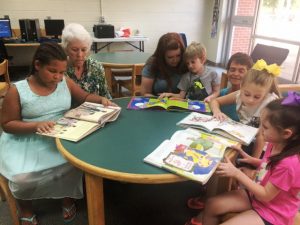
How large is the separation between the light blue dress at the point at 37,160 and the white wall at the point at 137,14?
479 cm

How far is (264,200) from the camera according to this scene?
1.12 metres

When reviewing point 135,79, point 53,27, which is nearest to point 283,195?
point 135,79

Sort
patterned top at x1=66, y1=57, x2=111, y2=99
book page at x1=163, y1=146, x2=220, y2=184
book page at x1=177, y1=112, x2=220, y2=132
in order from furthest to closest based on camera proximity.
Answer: patterned top at x1=66, y1=57, x2=111, y2=99
book page at x1=177, y1=112, x2=220, y2=132
book page at x1=163, y1=146, x2=220, y2=184

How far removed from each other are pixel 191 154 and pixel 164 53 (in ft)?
3.85

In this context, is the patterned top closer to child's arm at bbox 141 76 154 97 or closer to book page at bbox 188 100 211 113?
child's arm at bbox 141 76 154 97

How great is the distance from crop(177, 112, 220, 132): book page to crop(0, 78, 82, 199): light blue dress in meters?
0.72

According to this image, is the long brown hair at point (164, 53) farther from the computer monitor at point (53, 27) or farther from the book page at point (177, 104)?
the computer monitor at point (53, 27)

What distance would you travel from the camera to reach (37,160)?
1.49 metres

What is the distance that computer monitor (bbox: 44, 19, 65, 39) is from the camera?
535 centimetres

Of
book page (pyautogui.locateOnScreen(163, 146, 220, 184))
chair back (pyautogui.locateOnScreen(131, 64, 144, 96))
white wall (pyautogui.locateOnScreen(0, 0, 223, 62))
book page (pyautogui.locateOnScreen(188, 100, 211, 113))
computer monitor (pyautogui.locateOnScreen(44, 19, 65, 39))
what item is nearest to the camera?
book page (pyautogui.locateOnScreen(163, 146, 220, 184))

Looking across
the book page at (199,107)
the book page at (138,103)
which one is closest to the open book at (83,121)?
the book page at (138,103)

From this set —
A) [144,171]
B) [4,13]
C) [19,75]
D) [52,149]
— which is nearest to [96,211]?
[144,171]

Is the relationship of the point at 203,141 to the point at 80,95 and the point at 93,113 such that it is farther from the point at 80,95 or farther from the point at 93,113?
the point at 80,95

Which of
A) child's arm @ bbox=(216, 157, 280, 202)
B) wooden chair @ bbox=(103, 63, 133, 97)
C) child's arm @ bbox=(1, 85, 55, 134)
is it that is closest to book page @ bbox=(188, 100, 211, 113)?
child's arm @ bbox=(216, 157, 280, 202)
